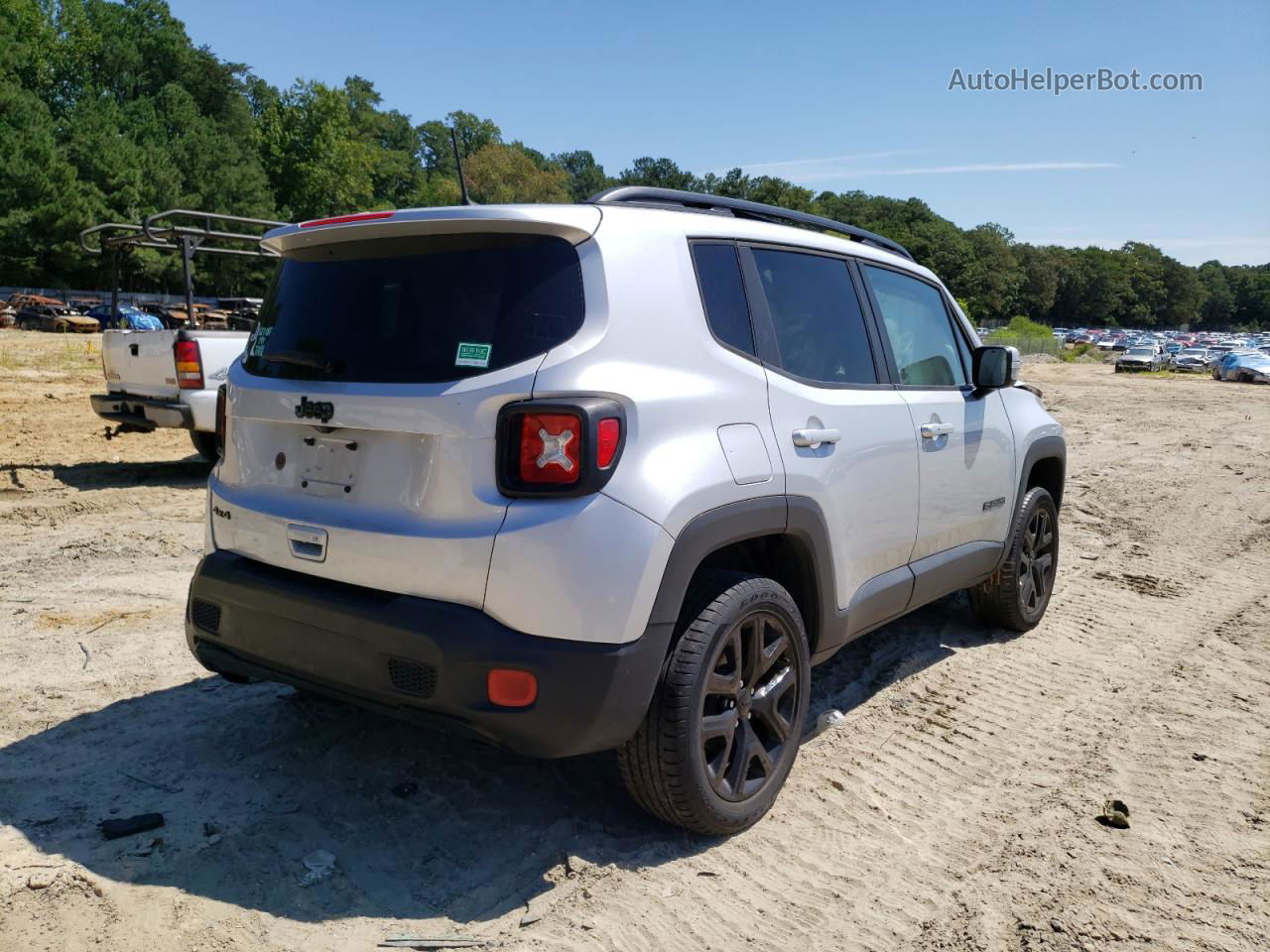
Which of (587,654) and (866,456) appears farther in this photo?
(866,456)

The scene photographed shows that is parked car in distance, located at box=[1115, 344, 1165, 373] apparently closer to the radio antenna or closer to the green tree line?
the green tree line

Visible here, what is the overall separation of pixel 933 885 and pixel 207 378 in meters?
7.96

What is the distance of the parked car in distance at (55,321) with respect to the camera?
37438 mm

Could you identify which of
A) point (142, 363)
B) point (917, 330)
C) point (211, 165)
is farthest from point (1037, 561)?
A: point (211, 165)

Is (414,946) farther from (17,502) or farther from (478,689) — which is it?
(17,502)

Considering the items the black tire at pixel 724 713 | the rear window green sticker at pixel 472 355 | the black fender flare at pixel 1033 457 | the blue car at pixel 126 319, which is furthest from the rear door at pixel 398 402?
the blue car at pixel 126 319

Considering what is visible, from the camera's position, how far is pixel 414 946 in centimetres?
269

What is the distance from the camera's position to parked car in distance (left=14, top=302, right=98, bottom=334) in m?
37.4

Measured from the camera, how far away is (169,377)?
9.20 meters

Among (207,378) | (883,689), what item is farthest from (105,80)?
(883,689)

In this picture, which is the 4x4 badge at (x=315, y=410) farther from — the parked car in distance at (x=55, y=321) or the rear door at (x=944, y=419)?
the parked car in distance at (x=55, y=321)

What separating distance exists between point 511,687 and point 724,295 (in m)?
1.52

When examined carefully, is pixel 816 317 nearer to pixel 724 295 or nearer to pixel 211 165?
pixel 724 295

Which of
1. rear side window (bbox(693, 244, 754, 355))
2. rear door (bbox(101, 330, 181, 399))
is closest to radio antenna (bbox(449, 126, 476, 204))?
rear side window (bbox(693, 244, 754, 355))
